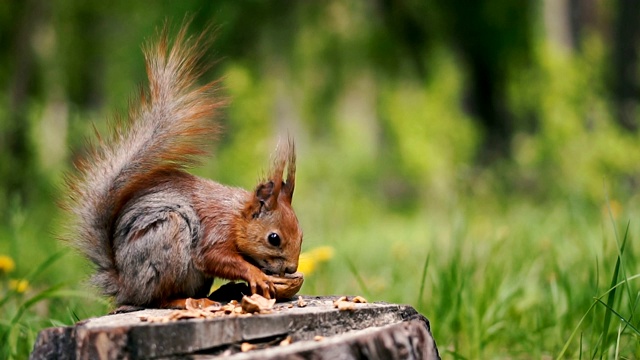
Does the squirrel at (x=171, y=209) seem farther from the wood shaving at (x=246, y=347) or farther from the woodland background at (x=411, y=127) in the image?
the woodland background at (x=411, y=127)

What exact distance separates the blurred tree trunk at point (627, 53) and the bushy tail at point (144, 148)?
22.0ft

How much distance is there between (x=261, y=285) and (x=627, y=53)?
7.21 meters

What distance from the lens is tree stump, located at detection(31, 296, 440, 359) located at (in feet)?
5.79

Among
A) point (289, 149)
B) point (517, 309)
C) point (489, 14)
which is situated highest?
point (489, 14)

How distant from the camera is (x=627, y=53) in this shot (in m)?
8.40

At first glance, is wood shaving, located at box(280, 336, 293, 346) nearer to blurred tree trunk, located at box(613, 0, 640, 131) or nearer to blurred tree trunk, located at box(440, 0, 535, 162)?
blurred tree trunk, located at box(613, 0, 640, 131)

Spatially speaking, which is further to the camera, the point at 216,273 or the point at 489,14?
the point at 489,14

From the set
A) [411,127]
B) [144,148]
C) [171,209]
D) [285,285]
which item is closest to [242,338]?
[285,285]

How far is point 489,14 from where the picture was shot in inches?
346

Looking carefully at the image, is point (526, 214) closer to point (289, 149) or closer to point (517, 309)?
point (517, 309)

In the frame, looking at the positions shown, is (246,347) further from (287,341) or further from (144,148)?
(144,148)

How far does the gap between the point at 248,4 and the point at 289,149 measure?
18.3 feet

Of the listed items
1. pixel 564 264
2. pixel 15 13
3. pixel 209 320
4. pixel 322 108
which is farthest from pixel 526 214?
pixel 322 108

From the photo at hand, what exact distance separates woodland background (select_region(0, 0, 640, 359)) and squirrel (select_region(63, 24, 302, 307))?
98 centimetres
